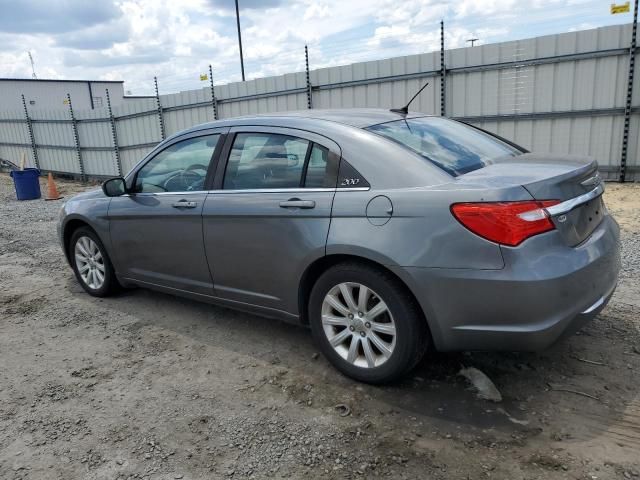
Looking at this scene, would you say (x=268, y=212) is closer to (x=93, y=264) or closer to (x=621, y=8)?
(x=93, y=264)

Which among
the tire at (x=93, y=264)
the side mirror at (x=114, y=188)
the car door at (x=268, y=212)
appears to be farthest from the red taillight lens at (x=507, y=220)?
the tire at (x=93, y=264)

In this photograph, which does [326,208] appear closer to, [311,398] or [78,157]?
[311,398]

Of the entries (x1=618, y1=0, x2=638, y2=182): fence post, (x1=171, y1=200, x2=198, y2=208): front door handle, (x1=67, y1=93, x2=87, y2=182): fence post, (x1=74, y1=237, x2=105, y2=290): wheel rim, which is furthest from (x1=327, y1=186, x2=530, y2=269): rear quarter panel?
(x1=67, y1=93, x2=87, y2=182): fence post

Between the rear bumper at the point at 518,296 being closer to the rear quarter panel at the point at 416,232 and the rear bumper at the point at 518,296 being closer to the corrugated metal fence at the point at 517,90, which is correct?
the rear quarter panel at the point at 416,232

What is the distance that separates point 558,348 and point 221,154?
273cm

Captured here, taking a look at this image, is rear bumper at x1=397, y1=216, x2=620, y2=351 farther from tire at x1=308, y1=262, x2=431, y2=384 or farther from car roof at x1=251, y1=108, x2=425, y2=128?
car roof at x1=251, y1=108, x2=425, y2=128

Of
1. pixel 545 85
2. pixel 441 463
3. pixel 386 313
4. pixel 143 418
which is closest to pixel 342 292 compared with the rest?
pixel 386 313

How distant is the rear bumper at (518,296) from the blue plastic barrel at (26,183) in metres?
13.4

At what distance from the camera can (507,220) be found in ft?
8.46

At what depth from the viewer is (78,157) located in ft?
58.8

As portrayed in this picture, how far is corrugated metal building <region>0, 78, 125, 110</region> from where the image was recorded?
32344 mm

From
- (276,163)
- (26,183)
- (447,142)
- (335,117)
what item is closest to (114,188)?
(276,163)

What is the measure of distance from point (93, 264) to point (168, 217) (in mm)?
1429

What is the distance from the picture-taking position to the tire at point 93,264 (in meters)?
4.92
